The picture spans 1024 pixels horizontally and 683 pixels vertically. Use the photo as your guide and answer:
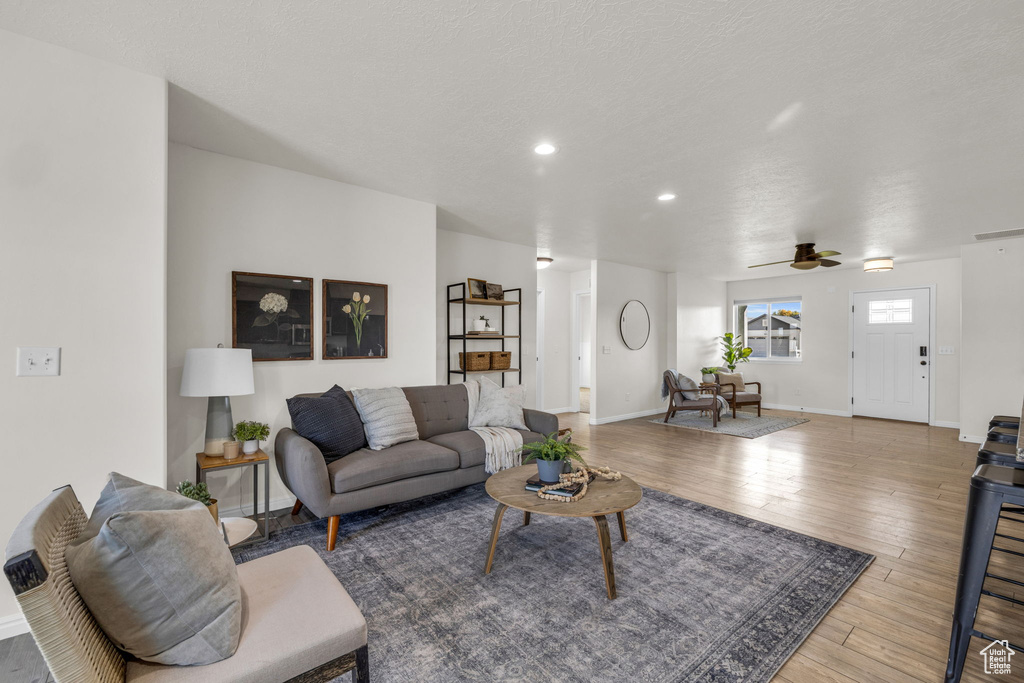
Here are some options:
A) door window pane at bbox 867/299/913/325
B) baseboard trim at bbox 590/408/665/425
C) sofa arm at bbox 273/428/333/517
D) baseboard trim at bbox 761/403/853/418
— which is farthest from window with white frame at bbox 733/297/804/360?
sofa arm at bbox 273/428/333/517

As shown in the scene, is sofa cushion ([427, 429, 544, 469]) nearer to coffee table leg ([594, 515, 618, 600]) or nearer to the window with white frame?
coffee table leg ([594, 515, 618, 600])

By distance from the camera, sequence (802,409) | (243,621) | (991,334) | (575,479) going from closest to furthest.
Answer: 1. (243,621)
2. (575,479)
3. (991,334)
4. (802,409)

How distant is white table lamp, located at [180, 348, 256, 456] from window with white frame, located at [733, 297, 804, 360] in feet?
27.7

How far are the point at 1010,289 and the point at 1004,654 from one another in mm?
5164

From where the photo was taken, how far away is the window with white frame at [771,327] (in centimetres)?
810

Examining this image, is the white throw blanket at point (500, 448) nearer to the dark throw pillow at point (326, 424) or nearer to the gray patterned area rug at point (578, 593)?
the gray patterned area rug at point (578, 593)

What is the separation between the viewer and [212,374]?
2617 mm

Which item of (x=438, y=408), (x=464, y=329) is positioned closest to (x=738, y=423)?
(x=464, y=329)

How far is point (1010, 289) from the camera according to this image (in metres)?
5.08

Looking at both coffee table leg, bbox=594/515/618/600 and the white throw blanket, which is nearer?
coffee table leg, bbox=594/515/618/600

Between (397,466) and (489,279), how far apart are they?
9.39ft

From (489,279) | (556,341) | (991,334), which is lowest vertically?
(556,341)

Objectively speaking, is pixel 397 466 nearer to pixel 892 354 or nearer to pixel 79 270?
pixel 79 270

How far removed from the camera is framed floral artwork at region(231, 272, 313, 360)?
3.13m
